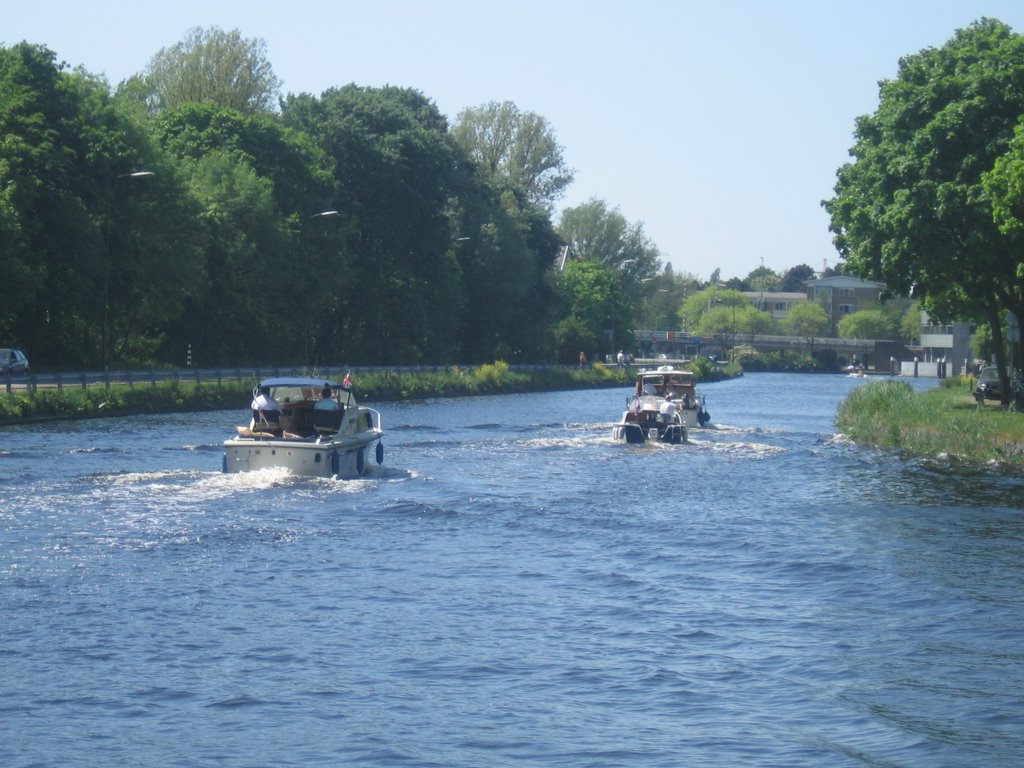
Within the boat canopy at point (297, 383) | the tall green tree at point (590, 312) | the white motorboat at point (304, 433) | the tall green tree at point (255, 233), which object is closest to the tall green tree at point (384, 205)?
the tall green tree at point (255, 233)

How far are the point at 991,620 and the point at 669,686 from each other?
555 centimetres

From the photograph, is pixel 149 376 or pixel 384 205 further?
pixel 384 205

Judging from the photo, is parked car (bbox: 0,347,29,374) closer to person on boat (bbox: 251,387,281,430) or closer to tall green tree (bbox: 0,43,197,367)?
tall green tree (bbox: 0,43,197,367)

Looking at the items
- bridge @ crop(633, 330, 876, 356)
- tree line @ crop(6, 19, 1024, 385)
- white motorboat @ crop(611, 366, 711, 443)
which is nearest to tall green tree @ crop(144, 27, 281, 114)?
tree line @ crop(6, 19, 1024, 385)

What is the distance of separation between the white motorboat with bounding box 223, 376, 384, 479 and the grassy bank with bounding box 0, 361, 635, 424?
16.8 metres

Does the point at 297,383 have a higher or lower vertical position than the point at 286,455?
higher

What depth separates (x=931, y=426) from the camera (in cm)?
4222

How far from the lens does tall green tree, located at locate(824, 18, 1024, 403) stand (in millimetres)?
45875

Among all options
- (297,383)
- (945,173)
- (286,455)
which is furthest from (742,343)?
(286,455)

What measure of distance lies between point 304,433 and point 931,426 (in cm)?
1959

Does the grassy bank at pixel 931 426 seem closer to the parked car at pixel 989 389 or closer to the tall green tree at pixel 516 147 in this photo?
the parked car at pixel 989 389

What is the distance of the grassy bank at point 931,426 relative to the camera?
38.6 metres

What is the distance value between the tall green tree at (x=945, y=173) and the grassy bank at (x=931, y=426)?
4327 mm

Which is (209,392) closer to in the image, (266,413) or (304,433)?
(304,433)
